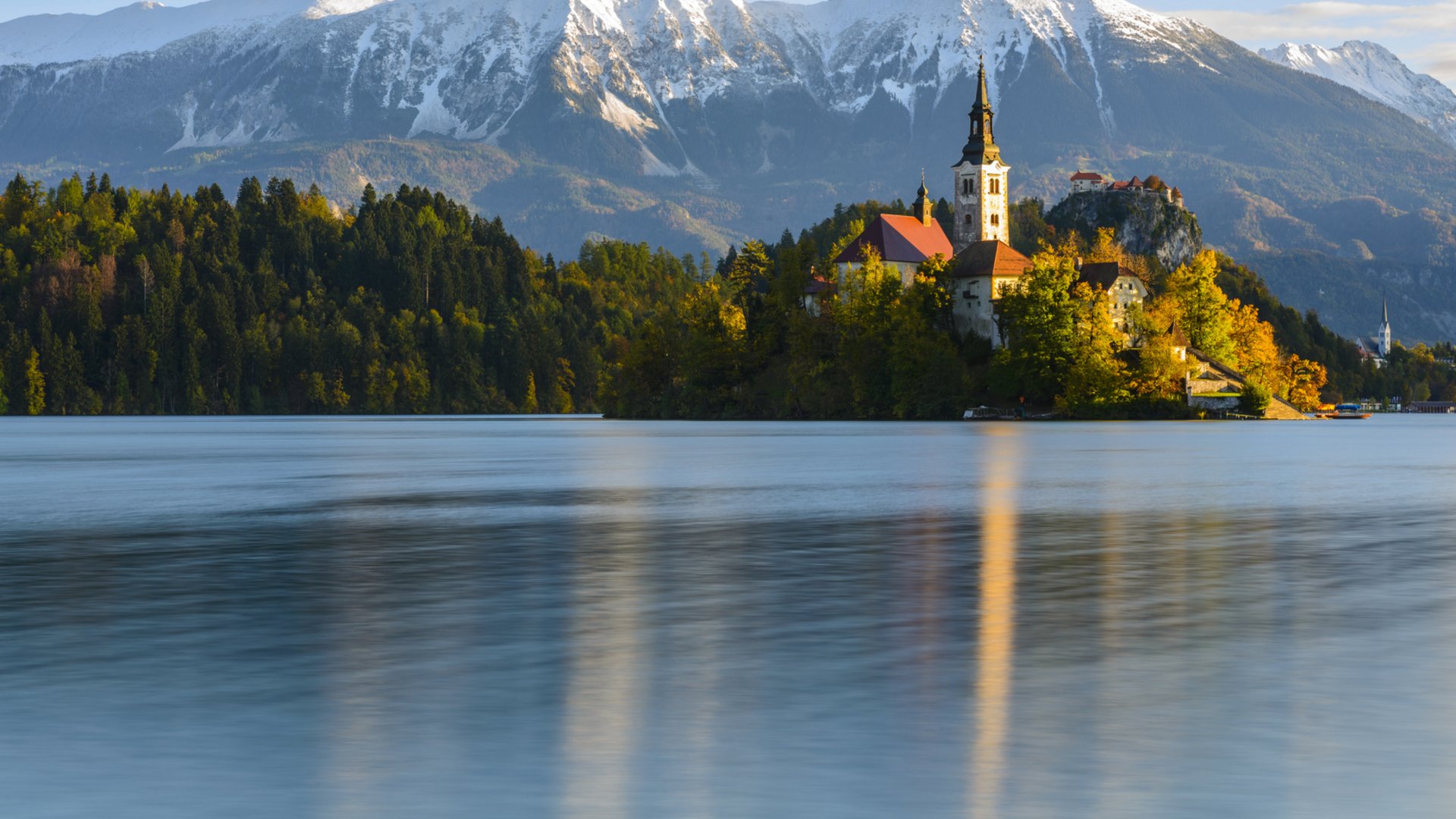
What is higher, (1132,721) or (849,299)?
→ (849,299)

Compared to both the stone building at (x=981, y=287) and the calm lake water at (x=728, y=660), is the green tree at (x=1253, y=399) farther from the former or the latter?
the calm lake water at (x=728, y=660)

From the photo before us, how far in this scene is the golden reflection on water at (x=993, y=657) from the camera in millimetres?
12531

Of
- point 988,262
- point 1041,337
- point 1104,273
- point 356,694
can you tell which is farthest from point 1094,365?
point 356,694

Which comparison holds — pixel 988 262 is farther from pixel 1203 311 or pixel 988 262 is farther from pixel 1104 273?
pixel 1203 311

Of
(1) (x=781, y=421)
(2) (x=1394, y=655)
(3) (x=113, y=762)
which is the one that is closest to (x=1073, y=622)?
(2) (x=1394, y=655)

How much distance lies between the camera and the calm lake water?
40.8 feet

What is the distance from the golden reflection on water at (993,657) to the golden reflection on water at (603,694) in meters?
2.68

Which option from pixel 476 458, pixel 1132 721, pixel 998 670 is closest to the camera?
pixel 1132 721

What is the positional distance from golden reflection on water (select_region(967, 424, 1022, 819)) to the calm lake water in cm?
7

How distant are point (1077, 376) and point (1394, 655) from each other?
14104 cm

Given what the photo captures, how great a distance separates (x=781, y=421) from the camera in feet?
568

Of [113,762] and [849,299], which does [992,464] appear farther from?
[849,299]

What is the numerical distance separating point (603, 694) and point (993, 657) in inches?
184

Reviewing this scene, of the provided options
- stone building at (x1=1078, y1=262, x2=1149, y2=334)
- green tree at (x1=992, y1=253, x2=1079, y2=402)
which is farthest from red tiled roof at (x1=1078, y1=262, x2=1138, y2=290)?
green tree at (x1=992, y1=253, x2=1079, y2=402)
